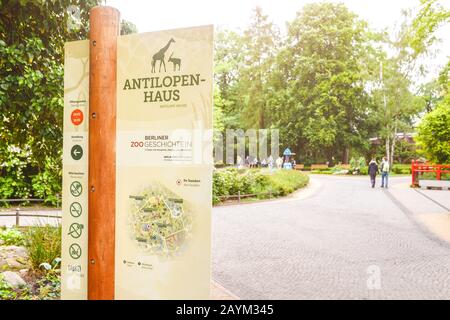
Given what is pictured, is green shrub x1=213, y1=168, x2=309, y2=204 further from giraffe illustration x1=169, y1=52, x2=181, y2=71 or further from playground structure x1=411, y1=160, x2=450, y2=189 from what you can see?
giraffe illustration x1=169, y1=52, x2=181, y2=71

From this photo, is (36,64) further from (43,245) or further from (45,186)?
(45,186)

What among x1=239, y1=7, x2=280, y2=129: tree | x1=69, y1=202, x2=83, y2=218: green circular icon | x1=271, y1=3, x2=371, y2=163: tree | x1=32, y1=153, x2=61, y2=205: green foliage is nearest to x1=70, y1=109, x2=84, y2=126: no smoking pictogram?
x1=69, y1=202, x2=83, y2=218: green circular icon

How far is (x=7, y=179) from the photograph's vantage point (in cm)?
1126

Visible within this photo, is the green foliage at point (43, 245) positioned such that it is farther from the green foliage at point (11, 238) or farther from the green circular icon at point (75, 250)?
the green circular icon at point (75, 250)

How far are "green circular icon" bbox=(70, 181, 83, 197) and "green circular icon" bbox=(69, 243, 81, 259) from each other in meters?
0.32

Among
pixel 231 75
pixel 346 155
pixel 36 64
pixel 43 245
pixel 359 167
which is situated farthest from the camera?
pixel 231 75

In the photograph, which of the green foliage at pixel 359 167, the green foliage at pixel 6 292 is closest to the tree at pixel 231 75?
the green foliage at pixel 359 167

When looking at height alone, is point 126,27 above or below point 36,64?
above

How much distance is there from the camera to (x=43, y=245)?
4609 millimetres

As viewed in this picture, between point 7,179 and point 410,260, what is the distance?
10.5m

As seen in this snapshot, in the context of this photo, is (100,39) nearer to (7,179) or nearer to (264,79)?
(7,179)

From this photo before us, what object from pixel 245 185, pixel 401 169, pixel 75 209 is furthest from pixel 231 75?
pixel 75 209

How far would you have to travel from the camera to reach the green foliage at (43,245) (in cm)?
452

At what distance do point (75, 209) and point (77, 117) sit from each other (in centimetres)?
57
